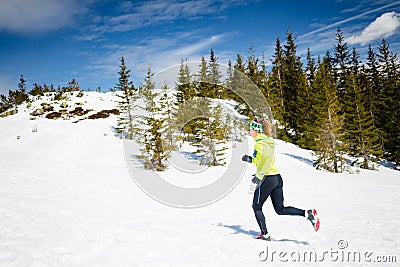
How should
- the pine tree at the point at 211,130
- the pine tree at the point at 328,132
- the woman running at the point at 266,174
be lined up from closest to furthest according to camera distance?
the woman running at the point at 266,174 → the pine tree at the point at 211,130 → the pine tree at the point at 328,132

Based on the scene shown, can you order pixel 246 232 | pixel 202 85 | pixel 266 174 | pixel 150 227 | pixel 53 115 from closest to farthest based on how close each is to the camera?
pixel 266 174, pixel 246 232, pixel 150 227, pixel 202 85, pixel 53 115

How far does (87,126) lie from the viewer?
1388 inches

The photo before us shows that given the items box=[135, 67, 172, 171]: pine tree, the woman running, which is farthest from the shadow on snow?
box=[135, 67, 172, 171]: pine tree

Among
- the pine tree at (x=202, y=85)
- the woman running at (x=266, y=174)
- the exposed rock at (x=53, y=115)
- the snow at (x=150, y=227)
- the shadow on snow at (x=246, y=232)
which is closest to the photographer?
the snow at (x=150, y=227)

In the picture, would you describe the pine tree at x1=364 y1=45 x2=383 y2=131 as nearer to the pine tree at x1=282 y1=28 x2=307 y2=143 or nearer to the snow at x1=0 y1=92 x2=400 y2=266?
the pine tree at x1=282 y1=28 x2=307 y2=143

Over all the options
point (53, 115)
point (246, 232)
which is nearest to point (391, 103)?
point (246, 232)

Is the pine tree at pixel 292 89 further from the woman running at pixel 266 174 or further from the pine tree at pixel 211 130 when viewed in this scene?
the woman running at pixel 266 174

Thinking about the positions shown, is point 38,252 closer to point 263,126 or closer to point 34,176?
point 263,126

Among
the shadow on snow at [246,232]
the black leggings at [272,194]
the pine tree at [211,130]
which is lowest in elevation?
the shadow on snow at [246,232]

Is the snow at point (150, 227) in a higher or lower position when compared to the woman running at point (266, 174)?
lower

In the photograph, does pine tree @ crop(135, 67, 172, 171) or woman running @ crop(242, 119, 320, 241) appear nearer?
woman running @ crop(242, 119, 320, 241)

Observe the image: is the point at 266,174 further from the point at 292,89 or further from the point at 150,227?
the point at 292,89

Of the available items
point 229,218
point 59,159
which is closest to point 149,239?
point 229,218

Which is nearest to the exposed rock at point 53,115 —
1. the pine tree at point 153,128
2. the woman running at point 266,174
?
the pine tree at point 153,128
